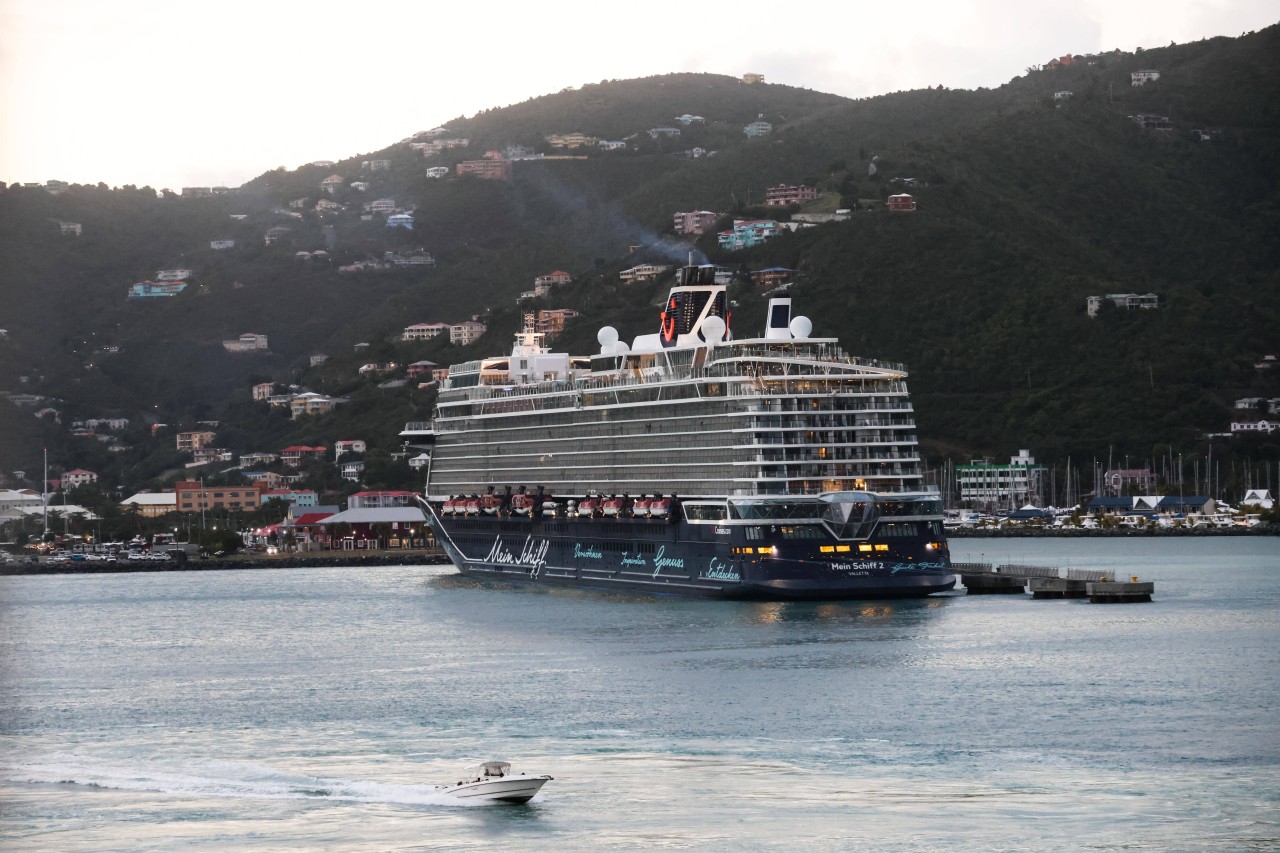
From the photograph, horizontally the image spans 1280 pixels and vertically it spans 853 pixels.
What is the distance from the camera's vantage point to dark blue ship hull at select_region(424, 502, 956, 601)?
67.1 m

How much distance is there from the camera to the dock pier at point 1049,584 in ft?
248

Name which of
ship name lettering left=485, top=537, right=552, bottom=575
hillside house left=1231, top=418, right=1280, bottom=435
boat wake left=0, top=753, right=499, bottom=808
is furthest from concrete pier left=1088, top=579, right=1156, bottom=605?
hillside house left=1231, top=418, right=1280, bottom=435

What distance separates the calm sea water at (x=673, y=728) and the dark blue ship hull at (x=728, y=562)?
1.13m

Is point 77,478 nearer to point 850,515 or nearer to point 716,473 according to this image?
point 716,473

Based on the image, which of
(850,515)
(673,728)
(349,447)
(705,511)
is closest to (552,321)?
(349,447)

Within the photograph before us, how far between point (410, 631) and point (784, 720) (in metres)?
29.6

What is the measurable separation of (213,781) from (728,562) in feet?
110

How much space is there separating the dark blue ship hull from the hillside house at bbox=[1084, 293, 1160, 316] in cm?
9542

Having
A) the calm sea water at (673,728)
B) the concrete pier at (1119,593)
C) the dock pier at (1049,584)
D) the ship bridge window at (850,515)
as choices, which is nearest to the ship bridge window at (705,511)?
the calm sea water at (673,728)

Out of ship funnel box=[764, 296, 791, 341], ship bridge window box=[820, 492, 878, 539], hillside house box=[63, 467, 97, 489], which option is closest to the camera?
ship bridge window box=[820, 492, 878, 539]

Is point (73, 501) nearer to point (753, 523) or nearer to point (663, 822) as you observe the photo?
→ point (753, 523)

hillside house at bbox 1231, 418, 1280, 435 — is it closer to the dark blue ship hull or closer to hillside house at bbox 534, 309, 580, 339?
hillside house at bbox 534, 309, 580, 339

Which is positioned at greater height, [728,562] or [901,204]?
[901,204]

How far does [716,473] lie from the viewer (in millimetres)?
72000
